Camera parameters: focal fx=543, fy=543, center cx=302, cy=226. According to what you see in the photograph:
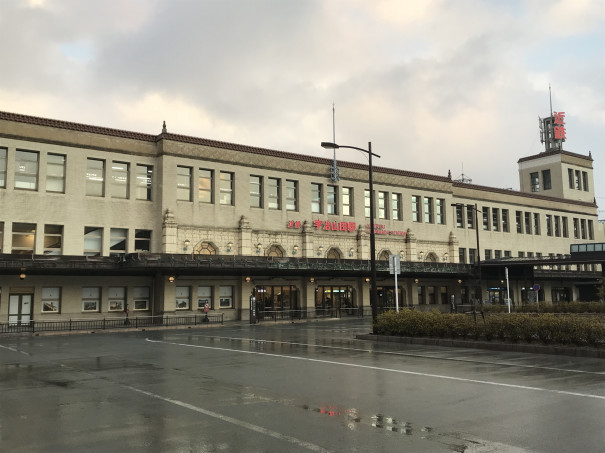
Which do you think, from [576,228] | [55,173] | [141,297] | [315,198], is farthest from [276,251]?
[576,228]

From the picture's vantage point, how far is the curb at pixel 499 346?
684 inches

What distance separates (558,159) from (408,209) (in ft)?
109

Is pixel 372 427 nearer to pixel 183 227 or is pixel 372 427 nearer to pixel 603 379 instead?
pixel 603 379

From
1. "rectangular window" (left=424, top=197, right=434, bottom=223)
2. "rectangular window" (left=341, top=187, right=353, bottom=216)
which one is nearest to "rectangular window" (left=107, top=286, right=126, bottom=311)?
"rectangular window" (left=341, top=187, right=353, bottom=216)

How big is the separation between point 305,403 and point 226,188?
118 feet

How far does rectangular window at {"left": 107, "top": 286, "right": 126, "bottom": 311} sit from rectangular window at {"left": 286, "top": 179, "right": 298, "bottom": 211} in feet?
52.1

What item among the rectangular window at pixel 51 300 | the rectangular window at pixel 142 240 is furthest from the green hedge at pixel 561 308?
the rectangular window at pixel 51 300

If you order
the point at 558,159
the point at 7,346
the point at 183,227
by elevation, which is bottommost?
the point at 7,346

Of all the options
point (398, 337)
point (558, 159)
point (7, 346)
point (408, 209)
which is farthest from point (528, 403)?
point (558, 159)

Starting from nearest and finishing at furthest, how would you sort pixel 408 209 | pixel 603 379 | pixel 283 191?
pixel 603 379 → pixel 283 191 → pixel 408 209

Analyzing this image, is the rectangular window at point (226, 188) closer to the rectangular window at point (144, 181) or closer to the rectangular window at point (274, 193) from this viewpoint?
the rectangular window at point (274, 193)

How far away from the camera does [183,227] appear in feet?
136

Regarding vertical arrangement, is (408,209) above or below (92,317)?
above

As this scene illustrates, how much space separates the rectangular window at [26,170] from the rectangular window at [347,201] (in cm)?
2654
